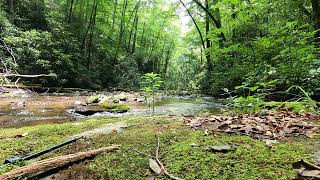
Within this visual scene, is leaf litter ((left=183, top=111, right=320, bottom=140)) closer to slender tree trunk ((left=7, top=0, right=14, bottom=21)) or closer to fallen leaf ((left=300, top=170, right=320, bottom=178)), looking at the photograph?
fallen leaf ((left=300, top=170, right=320, bottom=178))

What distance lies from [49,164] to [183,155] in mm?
1098

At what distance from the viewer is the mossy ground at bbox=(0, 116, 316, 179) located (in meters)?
1.86

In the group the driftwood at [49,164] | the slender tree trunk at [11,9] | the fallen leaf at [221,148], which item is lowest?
the driftwood at [49,164]

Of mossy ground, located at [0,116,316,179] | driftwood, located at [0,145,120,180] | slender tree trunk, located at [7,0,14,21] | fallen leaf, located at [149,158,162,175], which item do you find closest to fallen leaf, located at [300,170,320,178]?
mossy ground, located at [0,116,316,179]

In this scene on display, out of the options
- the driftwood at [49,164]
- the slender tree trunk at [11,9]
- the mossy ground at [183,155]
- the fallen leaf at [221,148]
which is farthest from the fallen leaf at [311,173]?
the slender tree trunk at [11,9]

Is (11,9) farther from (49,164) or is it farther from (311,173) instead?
(311,173)

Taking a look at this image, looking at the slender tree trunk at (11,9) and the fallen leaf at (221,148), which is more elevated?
the slender tree trunk at (11,9)

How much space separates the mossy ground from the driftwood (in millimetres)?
78

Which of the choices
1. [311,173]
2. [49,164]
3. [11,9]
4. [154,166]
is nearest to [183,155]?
[154,166]

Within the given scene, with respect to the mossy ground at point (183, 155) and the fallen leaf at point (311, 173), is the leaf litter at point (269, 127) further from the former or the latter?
the fallen leaf at point (311, 173)

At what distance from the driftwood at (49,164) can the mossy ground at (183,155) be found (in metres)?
0.08

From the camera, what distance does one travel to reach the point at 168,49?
44.4 metres

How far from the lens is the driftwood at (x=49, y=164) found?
190 centimetres

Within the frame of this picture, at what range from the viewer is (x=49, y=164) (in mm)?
2105
